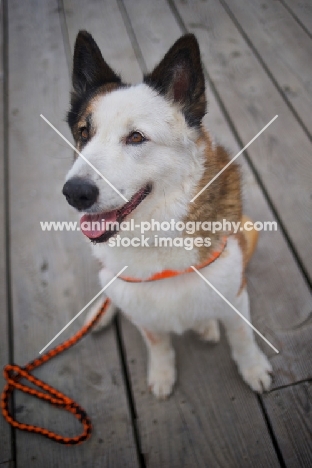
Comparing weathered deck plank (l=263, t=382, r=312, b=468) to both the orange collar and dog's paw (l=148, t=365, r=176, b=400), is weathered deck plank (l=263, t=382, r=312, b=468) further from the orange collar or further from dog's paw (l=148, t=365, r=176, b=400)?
the orange collar

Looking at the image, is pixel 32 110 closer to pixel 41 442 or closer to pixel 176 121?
pixel 176 121

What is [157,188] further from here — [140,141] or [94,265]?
[94,265]

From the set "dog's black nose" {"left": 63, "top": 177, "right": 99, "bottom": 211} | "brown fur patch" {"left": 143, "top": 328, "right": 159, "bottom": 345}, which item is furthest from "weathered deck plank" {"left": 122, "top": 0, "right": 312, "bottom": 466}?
"dog's black nose" {"left": 63, "top": 177, "right": 99, "bottom": 211}

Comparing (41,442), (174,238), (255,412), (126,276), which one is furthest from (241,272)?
(41,442)

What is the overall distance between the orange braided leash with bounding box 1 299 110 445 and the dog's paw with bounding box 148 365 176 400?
27 cm

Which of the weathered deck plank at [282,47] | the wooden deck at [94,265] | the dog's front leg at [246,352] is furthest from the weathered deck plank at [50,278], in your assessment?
the weathered deck plank at [282,47]

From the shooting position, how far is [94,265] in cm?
192

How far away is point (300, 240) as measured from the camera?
5.99 feet

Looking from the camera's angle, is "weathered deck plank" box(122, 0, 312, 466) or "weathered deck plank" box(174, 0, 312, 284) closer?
"weathered deck plank" box(122, 0, 312, 466)

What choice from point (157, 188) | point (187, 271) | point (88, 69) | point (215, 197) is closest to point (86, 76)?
point (88, 69)

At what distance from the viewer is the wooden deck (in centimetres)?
141

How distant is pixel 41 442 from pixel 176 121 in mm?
1231

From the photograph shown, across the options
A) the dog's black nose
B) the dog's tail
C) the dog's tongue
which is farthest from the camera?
the dog's tail

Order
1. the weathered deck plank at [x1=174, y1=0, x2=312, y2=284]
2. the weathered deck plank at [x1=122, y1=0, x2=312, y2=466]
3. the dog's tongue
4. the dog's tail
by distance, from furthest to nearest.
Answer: the weathered deck plank at [x1=174, y1=0, x2=312, y2=284]
the dog's tail
the weathered deck plank at [x1=122, y1=0, x2=312, y2=466]
the dog's tongue
